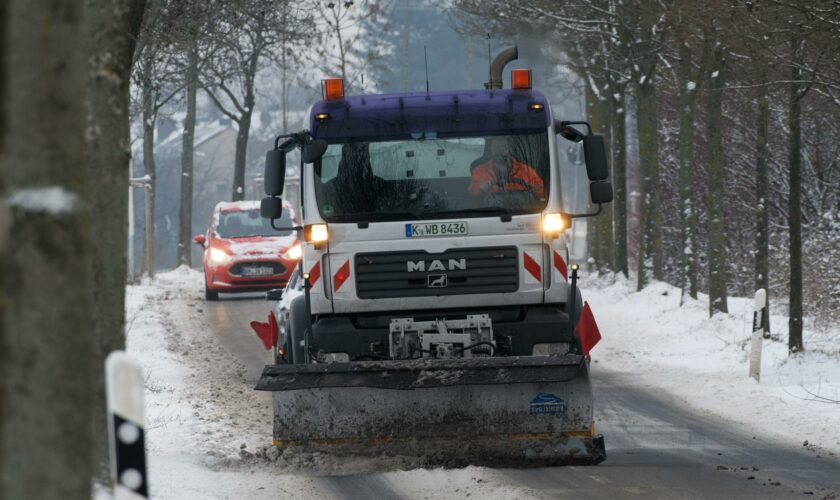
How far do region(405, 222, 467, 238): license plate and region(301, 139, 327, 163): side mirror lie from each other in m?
0.91

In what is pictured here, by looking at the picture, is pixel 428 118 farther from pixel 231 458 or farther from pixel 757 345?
pixel 757 345

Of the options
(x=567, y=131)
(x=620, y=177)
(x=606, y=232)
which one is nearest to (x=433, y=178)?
(x=567, y=131)

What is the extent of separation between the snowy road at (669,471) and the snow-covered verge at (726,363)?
0.55 m

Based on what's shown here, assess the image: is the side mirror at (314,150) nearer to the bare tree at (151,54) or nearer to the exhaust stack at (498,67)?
the exhaust stack at (498,67)

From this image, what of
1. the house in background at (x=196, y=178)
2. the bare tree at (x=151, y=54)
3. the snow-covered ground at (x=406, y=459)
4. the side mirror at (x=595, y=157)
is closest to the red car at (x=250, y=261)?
the snow-covered ground at (x=406, y=459)

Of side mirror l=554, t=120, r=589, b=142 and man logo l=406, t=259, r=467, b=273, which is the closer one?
man logo l=406, t=259, r=467, b=273

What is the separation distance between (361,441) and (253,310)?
14.5 meters

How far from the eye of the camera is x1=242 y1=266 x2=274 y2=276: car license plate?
25.8 meters

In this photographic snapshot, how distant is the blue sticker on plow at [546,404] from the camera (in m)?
9.38

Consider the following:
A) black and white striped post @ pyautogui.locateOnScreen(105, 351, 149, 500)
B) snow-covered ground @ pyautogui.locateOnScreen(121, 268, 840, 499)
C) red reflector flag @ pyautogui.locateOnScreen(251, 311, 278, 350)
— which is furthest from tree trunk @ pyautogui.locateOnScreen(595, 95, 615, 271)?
black and white striped post @ pyautogui.locateOnScreen(105, 351, 149, 500)

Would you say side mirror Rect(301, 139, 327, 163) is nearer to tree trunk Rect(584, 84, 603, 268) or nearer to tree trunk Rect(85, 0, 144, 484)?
tree trunk Rect(85, 0, 144, 484)

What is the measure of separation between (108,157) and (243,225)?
21.9 meters

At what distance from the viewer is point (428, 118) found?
416 inches

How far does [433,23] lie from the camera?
81125mm
